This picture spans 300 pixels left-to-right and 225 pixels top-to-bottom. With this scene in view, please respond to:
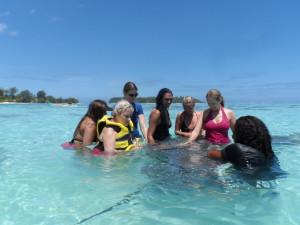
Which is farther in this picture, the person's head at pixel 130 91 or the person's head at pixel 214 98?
the person's head at pixel 130 91

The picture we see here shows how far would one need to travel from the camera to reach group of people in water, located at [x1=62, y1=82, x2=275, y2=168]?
3.37 metres

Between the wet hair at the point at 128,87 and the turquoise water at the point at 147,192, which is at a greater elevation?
the wet hair at the point at 128,87

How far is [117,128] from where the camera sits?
4574 mm

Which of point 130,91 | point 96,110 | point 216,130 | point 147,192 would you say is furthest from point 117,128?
point 216,130

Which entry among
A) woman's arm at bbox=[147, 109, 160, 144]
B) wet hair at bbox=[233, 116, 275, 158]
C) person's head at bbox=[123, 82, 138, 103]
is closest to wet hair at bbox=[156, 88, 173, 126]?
woman's arm at bbox=[147, 109, 160, 144]

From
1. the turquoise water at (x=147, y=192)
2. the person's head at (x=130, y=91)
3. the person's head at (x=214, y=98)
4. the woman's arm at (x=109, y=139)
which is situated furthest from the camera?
the person's head at (x=130, y=91)

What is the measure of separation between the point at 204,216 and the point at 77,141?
3901 millimetres

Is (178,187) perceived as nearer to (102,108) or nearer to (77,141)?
(102,108)

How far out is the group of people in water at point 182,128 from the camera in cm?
337

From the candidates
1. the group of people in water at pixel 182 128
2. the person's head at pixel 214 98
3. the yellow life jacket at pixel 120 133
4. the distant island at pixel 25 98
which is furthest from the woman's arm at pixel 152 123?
the distant island at pixel 25 98

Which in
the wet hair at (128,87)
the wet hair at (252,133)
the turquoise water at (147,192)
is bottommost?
the turquoise water at (147,192)

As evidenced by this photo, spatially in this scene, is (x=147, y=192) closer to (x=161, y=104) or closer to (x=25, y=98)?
(x=161, y=104)

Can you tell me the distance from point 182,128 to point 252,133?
10.7 ft

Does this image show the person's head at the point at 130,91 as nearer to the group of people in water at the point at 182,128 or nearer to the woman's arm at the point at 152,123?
the group of people in water at the point at 182,128
